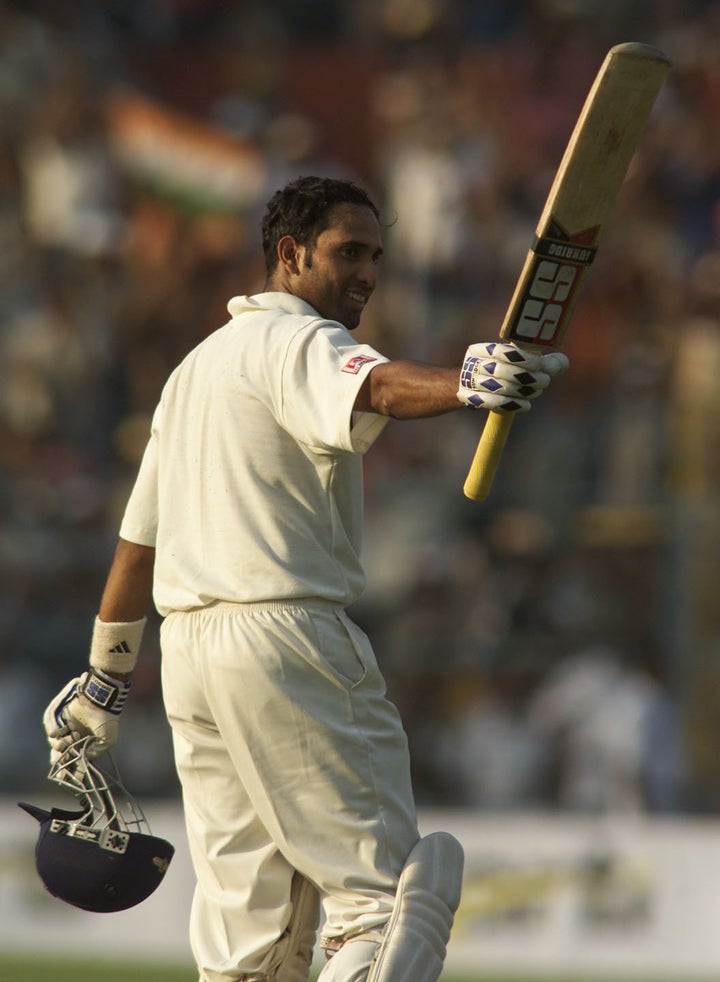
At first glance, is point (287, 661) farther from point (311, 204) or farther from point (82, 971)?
point (82, 971)

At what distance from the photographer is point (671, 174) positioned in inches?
364

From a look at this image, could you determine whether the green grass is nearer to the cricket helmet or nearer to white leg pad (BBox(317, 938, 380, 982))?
the cricket helmet

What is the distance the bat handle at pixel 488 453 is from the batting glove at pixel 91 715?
0.96 metres

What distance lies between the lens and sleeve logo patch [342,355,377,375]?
2807 mm

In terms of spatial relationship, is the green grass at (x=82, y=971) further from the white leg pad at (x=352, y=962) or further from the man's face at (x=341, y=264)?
the man's face at (x=341, y=264)

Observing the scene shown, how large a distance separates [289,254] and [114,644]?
0.90 meters

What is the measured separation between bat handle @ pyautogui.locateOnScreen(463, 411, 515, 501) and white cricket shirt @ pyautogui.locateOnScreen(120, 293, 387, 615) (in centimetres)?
22

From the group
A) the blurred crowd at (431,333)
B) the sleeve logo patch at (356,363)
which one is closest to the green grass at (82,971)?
the blurred crowd at (431,333)

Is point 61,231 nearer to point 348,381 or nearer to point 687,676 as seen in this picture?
point 687,676

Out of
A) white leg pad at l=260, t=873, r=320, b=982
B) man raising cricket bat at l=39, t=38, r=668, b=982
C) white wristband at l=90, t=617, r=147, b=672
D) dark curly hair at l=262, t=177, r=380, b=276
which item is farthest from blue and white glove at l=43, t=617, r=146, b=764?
dark curly hair at l=262, t=177, r=380, b=276

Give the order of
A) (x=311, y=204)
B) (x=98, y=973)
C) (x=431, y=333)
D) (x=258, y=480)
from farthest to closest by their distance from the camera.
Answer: (x=431, y=333) → (x=98, y=973) → (x=311, y=204) → (x=258, y=480)

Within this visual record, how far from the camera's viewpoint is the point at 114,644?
11.5 ft

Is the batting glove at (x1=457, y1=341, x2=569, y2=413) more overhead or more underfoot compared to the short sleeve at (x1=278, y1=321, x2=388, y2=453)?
more overhead

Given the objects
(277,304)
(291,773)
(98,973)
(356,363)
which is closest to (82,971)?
(98,973)
